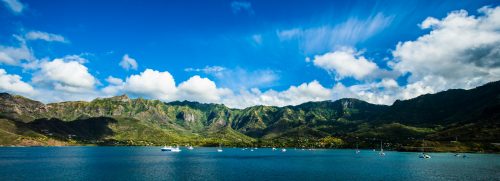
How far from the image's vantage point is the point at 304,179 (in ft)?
439

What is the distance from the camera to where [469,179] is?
425 ft

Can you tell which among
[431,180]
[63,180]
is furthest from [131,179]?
[431,180]

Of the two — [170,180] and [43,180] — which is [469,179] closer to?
[170,180]

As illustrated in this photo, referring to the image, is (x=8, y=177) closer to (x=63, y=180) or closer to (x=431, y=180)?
(x=63, y=180)

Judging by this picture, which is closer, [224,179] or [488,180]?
[488,180]

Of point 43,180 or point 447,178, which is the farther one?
point 447,178

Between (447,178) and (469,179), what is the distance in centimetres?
740

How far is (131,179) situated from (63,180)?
2147 centimetres

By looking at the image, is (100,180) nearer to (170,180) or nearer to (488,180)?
(170,180)

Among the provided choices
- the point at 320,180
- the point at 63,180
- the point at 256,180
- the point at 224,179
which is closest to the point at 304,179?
the point at 320,180

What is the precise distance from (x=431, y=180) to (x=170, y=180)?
88828 millimetres

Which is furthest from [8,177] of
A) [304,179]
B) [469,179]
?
[469,179]

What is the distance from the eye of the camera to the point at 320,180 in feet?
427

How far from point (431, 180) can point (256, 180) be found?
59808 millimetres
